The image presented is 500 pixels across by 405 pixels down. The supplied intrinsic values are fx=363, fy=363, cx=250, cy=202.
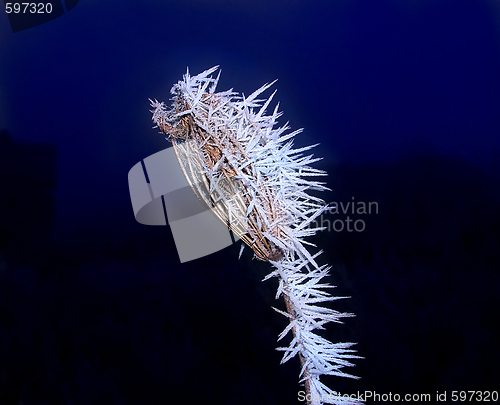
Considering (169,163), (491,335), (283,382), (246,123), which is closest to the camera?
(246,123)

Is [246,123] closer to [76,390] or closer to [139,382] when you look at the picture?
[139,382]

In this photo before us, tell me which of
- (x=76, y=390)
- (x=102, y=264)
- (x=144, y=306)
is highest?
(x=102, y=264)

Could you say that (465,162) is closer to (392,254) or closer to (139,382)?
(392,254)

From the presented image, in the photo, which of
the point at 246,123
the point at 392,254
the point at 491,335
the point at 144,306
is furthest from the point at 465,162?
the point at 144,306

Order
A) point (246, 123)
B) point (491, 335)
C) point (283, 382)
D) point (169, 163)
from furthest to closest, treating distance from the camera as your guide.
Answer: point (283, 382) < point (491, 335) < point (169, 163) < point (246, 123)

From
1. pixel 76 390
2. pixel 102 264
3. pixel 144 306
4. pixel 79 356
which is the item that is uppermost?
pixel 102 264

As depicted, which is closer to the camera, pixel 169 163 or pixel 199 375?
pixel 169 163

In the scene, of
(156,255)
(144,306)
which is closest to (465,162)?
(156,255)

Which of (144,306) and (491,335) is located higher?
(144,306)

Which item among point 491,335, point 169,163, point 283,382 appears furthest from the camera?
point 283,382
